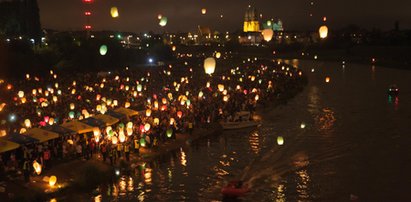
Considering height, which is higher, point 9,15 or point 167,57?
point 9,15

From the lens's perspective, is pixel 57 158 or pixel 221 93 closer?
pixel 57 158

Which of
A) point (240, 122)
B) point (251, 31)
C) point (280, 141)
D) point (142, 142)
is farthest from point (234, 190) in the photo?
point (251, 31)

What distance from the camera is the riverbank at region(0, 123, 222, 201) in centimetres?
1661

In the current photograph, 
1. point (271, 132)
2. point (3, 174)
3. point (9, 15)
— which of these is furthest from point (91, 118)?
point (9, 15)

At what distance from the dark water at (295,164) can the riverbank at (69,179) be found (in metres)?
0.59

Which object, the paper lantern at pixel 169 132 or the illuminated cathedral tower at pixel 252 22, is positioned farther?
the illuminated cathedral tower at pixel 252 22

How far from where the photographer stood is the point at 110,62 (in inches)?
2662

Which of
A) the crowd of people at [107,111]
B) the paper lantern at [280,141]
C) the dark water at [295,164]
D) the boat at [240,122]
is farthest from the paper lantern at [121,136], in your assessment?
the boat at [240,122]

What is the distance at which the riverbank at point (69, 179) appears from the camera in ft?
54.5

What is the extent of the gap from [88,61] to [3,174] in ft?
153

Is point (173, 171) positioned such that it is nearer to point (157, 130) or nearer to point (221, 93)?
point (157, 130)

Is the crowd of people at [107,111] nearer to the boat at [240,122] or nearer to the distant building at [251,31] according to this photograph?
the boat at [240,122]

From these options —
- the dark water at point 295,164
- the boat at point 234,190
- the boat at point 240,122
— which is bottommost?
the dark water at point 295,164

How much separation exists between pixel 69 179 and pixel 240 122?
42.9 feet
